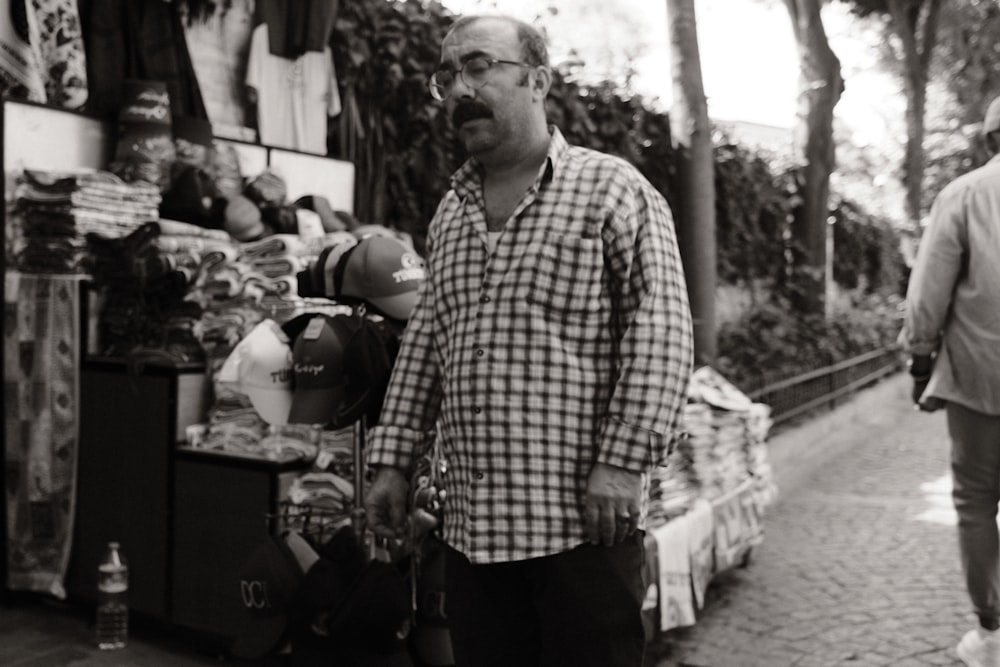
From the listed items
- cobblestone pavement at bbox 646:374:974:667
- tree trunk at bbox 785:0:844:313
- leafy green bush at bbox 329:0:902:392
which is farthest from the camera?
tree trunk at bbox 785:0:844:313

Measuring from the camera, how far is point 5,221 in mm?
4785

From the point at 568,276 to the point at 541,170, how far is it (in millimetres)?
258

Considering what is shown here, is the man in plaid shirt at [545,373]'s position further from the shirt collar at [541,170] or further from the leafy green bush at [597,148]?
the leafy green bush at [597,148]

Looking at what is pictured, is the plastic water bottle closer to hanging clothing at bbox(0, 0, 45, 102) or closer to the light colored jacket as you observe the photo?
hanging clothing at bbox(0, 0, 45, 102)

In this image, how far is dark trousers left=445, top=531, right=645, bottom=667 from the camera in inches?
86.7

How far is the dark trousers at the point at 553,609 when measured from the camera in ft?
7.22

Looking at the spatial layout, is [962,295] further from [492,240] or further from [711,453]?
[492,240]

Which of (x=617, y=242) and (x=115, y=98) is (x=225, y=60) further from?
(x=617, y=242)

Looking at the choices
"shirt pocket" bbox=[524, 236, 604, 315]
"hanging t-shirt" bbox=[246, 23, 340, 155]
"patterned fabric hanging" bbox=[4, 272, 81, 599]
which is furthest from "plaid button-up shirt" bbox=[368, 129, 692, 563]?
"hanging t-shirt" bbox=[246, 23, 340, 155]

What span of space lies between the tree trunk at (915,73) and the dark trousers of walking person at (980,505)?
625 inches

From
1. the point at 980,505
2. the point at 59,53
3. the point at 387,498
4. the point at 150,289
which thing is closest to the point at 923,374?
the point at 980,505

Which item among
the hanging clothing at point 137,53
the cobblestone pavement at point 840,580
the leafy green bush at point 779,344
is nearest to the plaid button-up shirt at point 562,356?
the cobblestone pavement at point 840,580

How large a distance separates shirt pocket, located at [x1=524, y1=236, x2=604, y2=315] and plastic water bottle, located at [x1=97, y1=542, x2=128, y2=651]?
109 inches

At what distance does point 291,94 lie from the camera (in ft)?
22.0
